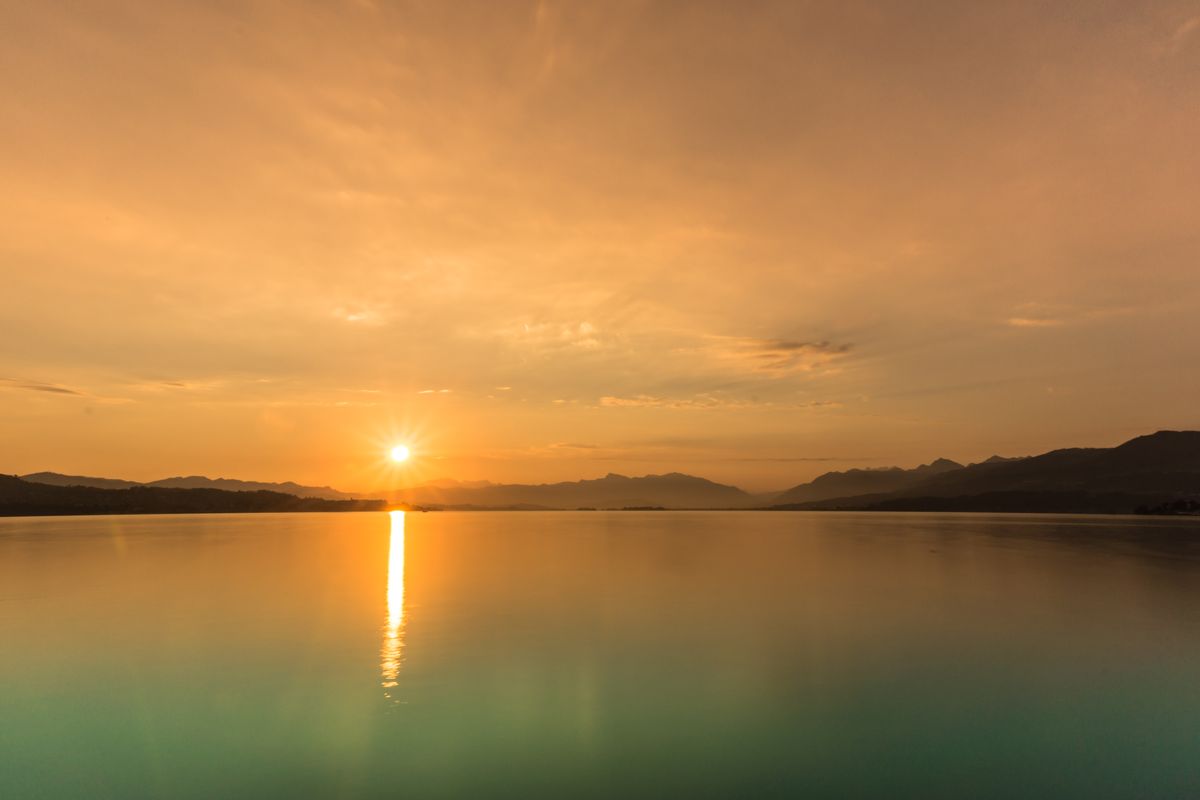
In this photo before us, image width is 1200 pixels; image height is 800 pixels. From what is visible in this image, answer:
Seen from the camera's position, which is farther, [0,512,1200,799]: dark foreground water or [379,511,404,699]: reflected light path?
[379,511,404,699]: reflected light path

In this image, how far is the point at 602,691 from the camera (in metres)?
22.2

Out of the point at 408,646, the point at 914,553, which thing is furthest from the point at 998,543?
the point at 408,646

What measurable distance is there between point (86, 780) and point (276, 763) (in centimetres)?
418

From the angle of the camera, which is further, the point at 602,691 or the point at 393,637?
the point at 393,637

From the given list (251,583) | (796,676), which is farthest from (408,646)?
(251,583)

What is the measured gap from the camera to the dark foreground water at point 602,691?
15.4 m

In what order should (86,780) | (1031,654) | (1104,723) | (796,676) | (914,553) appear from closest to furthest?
(86,780), (1104,723), (796,676), (1031,654), (914,553)

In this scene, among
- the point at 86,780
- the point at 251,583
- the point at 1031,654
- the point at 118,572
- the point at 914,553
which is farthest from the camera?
the point at 914,553

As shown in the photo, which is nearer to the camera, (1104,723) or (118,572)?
(1104,723)

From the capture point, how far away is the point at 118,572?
5875 centimetres

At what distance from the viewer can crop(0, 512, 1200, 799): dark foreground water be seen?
1542 cm

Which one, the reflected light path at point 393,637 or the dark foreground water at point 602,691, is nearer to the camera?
the dark foreground water at point 602,691

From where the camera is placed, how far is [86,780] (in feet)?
50.7

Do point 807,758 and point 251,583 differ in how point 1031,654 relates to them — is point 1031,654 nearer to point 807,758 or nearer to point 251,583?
point 807,758
